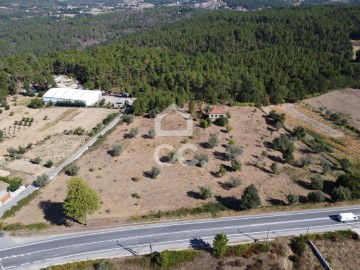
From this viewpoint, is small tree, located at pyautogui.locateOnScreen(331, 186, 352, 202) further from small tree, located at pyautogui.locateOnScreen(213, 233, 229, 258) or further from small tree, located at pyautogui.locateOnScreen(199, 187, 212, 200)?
small tree, located at pyautogui.locateOnScreen(213, 233, 229, 258)

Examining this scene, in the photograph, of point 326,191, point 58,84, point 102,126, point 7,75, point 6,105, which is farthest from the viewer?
point 58,84

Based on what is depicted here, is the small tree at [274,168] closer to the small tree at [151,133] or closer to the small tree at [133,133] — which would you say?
the small tree at [151,133]

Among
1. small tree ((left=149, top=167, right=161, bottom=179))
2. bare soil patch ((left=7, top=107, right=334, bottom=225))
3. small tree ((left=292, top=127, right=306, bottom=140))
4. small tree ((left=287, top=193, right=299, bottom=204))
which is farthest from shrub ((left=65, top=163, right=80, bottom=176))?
small tree ((left=292, top=127, right=306, bottom=140))

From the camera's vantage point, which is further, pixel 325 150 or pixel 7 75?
pixel 7 75

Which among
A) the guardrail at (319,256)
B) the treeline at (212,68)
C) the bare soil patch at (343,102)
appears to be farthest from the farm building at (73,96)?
the guardrail at (319,256)

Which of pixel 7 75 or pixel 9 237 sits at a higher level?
pixel 7 75

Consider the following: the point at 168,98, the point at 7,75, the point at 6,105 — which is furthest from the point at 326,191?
the point at 7,75

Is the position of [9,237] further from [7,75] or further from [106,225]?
[7,75]
